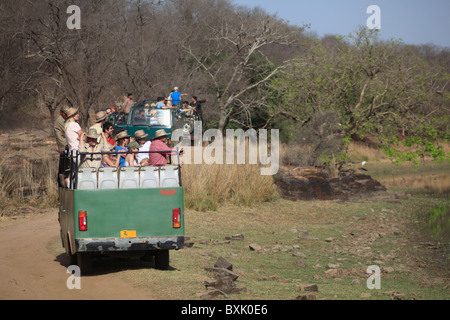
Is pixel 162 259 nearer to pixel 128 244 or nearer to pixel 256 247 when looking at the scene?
pixel 128 244

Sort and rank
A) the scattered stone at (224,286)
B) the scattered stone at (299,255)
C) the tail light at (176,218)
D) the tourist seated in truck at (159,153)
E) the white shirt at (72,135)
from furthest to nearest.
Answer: the scattered stone at (299,255), the white shirt at (72,135), the tourist seated in truck at (159,153), the tail light at (176,218), the scattered stone at (224,286)

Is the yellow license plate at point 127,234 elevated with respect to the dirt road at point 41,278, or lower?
elevated

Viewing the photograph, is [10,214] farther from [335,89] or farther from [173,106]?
[335,89]

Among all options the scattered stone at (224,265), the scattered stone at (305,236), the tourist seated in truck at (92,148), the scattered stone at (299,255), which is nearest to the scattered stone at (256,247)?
the scattered stone at (299,255)

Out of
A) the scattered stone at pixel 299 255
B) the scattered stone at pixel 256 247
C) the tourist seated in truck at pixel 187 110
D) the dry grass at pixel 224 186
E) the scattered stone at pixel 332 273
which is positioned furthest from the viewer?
the tourist seated in truck at pixel 187 110

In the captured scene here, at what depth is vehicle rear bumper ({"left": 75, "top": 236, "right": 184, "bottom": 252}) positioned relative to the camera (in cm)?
941

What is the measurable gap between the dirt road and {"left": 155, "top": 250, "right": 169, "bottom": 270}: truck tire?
72 centimetres

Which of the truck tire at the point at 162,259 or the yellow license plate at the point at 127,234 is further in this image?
the truck tire at the point at 162,259

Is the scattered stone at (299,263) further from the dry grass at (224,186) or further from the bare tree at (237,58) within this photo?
the bare tree at (237,58)

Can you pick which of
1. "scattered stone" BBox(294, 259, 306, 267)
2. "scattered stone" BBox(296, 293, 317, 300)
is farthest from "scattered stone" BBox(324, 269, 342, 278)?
"scattered stone" BBox(296, 293, 317, 300)

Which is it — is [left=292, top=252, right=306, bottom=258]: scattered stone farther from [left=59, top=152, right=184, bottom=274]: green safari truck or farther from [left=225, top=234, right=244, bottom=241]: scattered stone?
[left=59, top=152, right=184, bottom=274]: green safari truck

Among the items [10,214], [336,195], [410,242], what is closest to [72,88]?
[10,214]

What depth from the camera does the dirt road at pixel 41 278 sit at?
8.90 m

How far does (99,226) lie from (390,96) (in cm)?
2193
